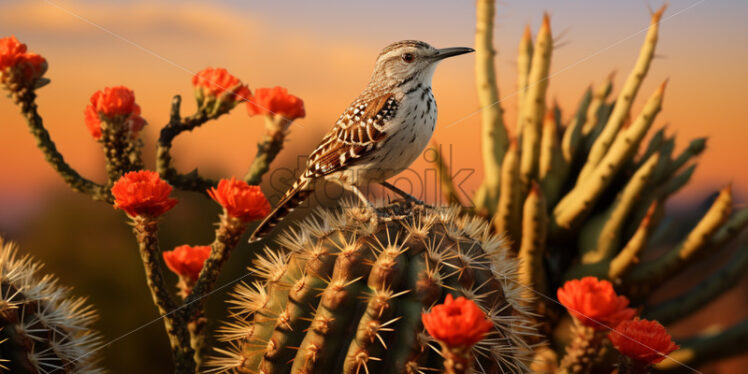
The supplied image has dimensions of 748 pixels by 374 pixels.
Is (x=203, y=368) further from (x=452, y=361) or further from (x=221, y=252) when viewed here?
(x=452, y=361)

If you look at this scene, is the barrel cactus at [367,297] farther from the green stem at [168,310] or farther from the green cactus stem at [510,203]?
the green cactus stem at [510,203]

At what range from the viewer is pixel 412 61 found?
9.64 ft

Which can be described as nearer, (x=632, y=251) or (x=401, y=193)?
(x=401, y=193)

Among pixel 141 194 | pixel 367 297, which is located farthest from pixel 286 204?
pixel 367 297

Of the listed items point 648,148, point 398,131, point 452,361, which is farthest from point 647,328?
point 648,148

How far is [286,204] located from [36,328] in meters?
1.16

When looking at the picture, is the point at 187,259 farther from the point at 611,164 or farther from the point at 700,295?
the point at 700,295

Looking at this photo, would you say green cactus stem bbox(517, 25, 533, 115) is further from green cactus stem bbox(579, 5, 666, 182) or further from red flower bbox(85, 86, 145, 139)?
red flower bbox(85, 86, 145, 139)

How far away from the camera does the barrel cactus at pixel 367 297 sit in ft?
6.01

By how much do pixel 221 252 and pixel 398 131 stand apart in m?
0.97

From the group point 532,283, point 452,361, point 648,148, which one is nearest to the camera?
point 452,361

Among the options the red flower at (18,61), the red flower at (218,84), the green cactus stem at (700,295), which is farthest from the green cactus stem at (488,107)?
the red flower at (18,61)

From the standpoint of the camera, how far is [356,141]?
2.75 metres

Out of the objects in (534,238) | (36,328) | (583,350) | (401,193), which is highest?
(401,193)
